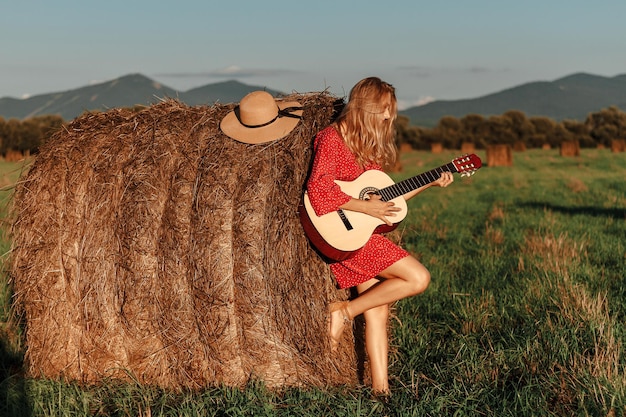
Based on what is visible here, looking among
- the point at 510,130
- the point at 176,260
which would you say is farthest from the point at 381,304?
the point at 510,130

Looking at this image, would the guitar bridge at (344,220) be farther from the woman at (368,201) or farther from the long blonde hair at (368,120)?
the long blonde hair at (368,120)

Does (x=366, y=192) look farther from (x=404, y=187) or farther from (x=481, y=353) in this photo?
(x=481, y=353)

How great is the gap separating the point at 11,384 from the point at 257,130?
2720 millimetres

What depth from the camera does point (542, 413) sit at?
162 inches

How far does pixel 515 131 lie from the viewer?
2596 inches

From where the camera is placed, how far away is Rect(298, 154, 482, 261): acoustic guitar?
4727mm

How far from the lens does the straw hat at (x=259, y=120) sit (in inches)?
200

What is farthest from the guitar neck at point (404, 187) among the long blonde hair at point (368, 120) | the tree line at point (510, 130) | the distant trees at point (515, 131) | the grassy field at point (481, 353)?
the distant trees at point (515, 131)

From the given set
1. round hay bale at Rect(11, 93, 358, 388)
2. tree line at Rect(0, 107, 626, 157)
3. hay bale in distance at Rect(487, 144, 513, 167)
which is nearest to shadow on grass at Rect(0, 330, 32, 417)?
round hay bale at Rect(11, 93, 358, 388)

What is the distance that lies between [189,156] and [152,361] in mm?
1558

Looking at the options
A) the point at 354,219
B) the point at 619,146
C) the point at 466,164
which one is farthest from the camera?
the point at 619,146

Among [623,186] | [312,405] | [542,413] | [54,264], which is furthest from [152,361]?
[623,186]

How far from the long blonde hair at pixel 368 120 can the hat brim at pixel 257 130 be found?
46cm

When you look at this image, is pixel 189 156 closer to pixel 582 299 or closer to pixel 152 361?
pixel 152 361
